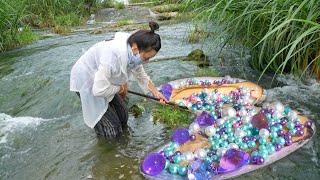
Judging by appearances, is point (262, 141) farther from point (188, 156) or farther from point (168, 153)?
point (168, 153)

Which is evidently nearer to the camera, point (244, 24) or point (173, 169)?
point (173, 169)

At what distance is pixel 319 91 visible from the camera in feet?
11.4

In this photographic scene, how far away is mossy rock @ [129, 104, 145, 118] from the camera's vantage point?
341 centimetres

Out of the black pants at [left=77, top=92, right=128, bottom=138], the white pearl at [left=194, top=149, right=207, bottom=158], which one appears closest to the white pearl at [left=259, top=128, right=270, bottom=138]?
the white pearl at [left=194, top=149, right=207, bottom=158]

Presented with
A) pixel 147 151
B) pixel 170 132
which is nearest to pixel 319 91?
pixel 170 132

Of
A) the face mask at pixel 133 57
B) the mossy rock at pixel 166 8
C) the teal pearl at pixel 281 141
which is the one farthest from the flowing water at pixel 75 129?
the mossy rock at pixel 166 8

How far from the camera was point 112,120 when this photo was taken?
2.93 m

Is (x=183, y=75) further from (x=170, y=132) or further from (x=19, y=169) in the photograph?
(x=19, y=169)

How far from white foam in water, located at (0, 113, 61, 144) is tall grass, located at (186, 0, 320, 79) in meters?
2.01

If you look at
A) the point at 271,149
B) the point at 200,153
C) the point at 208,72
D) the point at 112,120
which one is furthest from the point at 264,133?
the point at 208,72

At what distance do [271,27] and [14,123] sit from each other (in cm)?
259

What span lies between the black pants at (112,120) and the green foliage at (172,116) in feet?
1.21

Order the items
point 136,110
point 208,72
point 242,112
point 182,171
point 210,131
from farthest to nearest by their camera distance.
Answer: point 208,72 → point 136,110 → point 242,112 → point 210,131 → point 182,171

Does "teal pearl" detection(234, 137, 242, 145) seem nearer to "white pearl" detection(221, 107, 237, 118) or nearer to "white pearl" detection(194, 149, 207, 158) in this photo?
"white pearl" detection(194, 149, 207, 158)
